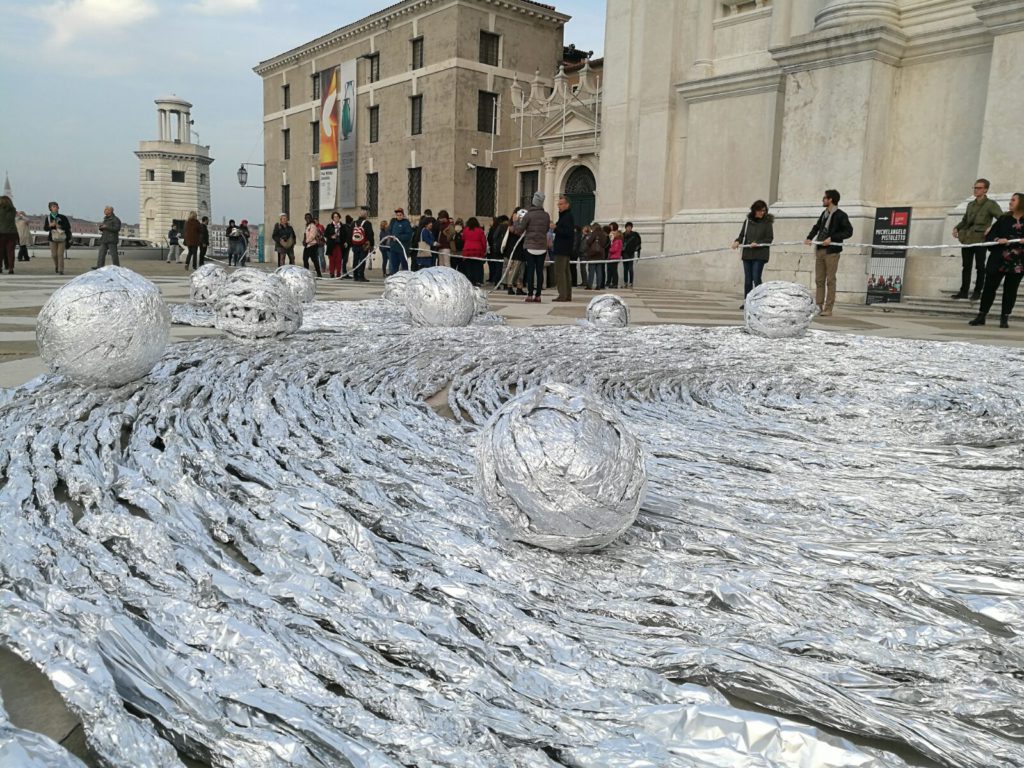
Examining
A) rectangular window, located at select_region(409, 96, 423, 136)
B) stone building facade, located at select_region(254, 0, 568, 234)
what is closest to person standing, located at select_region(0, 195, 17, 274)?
stone building facade, located at select_region(254, 0, 568, 234)

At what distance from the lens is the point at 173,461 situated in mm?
2266

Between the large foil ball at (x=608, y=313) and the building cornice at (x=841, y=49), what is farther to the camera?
the building cornice at (x=841, y=49)

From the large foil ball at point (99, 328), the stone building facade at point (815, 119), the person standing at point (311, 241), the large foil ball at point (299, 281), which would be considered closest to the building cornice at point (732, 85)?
the stone building facade at point (815, 119)

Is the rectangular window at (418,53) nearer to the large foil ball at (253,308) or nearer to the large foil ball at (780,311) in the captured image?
the large foil ball at (780,311)

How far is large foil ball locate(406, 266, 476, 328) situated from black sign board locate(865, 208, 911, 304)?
7.51 m

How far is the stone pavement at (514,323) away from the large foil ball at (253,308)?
723 mm

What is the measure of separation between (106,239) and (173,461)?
14810 mm

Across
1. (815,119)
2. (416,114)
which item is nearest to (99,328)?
(815,119)

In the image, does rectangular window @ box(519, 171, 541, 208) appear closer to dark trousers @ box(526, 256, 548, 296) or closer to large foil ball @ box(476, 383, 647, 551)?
dark trousers @ box(526, 256, 548, 296)

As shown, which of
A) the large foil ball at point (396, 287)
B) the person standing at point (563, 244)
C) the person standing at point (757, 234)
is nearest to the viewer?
the large foil ball at point (396, 287)

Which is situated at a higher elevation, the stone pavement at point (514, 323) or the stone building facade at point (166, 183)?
the stone building facade at point (166, 183)

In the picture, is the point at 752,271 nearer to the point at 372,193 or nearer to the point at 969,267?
the point at 969,267

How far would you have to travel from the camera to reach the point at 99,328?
10.2 ft

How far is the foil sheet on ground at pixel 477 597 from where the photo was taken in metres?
1.13
